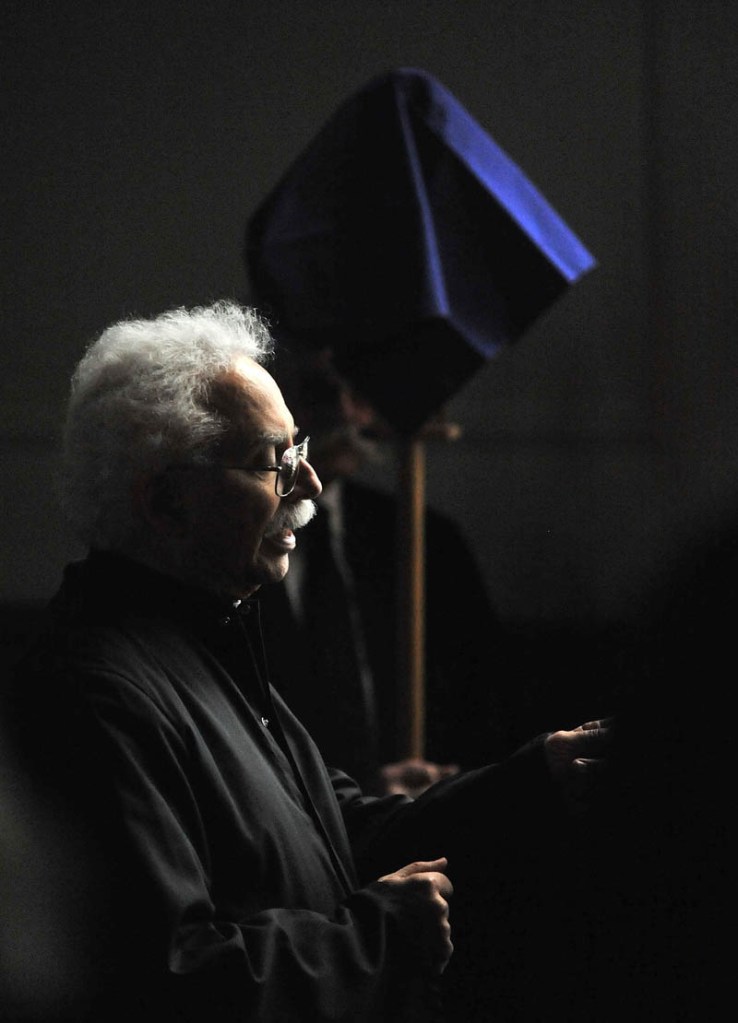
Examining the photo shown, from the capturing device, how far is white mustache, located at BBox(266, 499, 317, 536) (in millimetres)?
1487

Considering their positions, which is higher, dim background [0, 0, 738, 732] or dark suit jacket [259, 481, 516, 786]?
dim background [0, 0, 738, 732]

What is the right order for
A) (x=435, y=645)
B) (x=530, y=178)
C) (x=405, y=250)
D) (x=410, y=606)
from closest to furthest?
(x=405, y=250), (x=410, y=606), (x=435, y=645), (x=530, y=178)

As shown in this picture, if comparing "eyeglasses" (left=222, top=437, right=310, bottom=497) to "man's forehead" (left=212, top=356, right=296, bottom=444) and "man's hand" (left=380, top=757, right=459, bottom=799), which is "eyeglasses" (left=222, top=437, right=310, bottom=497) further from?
"man's hand" (left=380, top=757, right=459, bottom=799)

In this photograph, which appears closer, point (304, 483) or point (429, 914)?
point (429, 914)

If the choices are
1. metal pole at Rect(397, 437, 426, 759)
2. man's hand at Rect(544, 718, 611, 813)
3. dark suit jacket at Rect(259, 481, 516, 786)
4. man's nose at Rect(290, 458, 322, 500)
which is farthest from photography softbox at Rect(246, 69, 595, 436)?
man's hand at Rect(544, 718, 611, 813)

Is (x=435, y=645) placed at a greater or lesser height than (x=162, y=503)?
lesser

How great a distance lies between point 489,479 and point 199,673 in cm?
260

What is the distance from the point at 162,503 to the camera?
144 centimetres

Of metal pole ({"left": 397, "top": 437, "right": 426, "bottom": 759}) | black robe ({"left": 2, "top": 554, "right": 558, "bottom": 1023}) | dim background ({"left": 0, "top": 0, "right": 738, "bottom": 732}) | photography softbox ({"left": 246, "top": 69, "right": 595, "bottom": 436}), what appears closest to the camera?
black robe ({"left": 2, "top": 554, "right": 558, "bottom": 1023})

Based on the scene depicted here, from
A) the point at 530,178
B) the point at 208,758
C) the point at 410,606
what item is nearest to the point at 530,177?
the point at 530,178

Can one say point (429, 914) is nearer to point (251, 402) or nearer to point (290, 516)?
point (290, 516)

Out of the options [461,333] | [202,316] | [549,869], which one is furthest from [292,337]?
[549,869]

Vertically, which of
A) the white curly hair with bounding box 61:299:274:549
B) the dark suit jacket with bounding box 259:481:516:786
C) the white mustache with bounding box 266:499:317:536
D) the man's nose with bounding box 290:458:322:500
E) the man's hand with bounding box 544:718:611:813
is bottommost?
the dark suit jacket with bounding box 259:481:516:786

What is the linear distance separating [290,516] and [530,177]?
269cm
